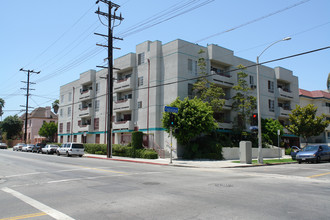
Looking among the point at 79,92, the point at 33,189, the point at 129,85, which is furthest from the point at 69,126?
the point at 33,189

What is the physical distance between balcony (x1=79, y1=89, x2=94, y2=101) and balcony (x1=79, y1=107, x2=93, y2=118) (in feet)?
5.87

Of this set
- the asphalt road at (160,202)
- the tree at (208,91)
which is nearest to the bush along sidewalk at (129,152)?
the tree at (208,91)

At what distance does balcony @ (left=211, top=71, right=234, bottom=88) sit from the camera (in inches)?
1312

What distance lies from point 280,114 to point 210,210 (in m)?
39.0

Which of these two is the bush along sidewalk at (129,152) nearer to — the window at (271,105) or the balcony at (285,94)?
the window at (271,105)

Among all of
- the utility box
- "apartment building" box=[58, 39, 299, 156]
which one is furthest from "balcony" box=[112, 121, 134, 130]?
the utility box

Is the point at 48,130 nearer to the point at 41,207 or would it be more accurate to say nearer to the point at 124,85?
the point at 124,85

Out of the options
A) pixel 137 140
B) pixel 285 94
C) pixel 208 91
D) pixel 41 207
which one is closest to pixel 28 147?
pixel 137 140

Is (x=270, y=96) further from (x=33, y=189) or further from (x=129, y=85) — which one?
(x=33, y=189)

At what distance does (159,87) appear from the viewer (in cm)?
3303

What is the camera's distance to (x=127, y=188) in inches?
389

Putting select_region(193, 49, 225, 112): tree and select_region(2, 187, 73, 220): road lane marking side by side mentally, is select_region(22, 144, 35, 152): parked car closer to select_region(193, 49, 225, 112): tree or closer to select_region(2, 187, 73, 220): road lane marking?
select_region(193, 49, 225, 112): tree

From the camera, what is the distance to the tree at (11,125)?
75.2 m

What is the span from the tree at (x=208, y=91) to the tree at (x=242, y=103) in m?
3.68
